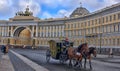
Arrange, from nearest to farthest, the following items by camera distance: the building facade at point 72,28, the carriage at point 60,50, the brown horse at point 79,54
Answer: the brown horse at point 79,54
the carriage at point 60,50
the building facade at point 72,28

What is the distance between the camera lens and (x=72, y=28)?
120 m

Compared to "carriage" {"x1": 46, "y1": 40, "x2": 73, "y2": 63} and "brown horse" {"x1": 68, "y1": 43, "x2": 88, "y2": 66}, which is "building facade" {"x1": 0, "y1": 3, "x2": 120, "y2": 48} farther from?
"brown horse" {"x1": 68, "y1": 43, "x2": 88, "y2": 66}

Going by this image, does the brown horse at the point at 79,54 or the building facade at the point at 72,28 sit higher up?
the building facade at the point at 72,28

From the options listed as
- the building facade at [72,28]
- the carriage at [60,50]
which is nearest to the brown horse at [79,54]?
the carriage at [60,50]

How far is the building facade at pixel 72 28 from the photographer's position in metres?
78.8

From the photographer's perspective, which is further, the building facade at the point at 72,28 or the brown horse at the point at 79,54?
the building facade at the point at 72,28

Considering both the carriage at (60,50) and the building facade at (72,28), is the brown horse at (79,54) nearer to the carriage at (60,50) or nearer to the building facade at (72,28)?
the carriage at (60,50)

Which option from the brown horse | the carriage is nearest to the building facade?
the carriage

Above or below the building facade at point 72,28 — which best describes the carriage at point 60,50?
below

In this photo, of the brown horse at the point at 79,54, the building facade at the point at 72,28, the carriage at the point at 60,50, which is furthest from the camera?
the building facade at the point at 72,28

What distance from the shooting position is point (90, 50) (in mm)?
23578

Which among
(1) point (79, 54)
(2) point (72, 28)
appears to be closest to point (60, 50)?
(1) point (79, 54)

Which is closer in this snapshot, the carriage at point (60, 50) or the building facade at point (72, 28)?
the carriage at point (60, 50)

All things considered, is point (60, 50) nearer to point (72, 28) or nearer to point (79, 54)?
point (79, 54)
